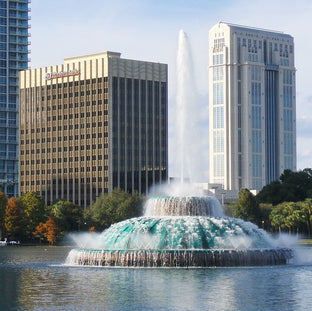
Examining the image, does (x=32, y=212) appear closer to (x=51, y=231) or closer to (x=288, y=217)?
(x=51, y=231)

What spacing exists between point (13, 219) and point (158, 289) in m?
127

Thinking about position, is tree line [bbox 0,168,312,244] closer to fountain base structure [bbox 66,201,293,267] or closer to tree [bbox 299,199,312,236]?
tree [bbox 299,199,312,236]

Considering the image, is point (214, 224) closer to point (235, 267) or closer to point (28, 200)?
point (235, 267)

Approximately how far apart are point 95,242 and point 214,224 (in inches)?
418

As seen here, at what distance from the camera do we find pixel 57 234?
175 metres

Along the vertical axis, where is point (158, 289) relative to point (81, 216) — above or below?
below

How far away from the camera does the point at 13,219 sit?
180625 millimetres

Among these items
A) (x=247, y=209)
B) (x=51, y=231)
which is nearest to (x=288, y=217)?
(x=247, y=209)

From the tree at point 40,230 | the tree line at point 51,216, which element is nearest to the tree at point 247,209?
the tree line at point 51,216

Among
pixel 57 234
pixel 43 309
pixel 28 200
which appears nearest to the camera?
pixel 43 309

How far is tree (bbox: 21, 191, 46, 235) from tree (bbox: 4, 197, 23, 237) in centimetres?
154

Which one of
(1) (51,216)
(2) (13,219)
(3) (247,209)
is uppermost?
(3) (247,209)

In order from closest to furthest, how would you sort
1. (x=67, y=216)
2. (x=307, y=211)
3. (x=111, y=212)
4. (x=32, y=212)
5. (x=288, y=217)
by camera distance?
(x=32, y=212)
(x=288, y=217)
(x=307, y=211)
(x=67, y=216)
(x=111, y=212)

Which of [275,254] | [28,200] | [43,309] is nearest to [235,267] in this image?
[275,254]
